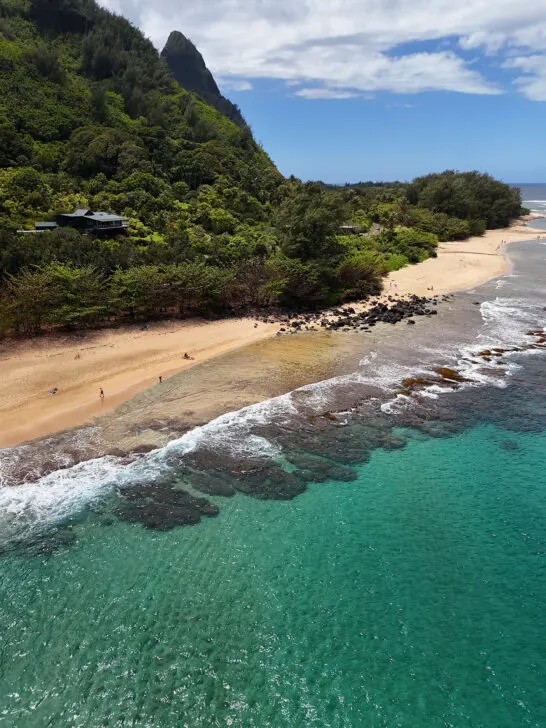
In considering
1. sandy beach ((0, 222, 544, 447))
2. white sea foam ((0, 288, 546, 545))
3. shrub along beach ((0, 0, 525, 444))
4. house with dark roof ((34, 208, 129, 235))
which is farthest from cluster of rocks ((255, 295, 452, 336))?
house with dark roof ((34, 208, 129, 235))

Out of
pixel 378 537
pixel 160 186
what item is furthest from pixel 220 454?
pixel 160 186

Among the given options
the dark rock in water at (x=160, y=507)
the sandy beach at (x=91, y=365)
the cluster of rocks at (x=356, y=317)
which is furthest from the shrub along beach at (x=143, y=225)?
the dark rock in water at (x=160, y=507)

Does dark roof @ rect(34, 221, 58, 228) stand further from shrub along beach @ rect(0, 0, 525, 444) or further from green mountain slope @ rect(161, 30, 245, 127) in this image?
green mountain slope @ rect(161, 30, 245, 127)

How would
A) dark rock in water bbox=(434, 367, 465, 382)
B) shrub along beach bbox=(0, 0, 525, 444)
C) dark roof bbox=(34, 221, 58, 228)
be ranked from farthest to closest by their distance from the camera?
dark roof bbox=(34, 221, 58, 228) → shrub along beach bbox=(0, 0, 525, 444) → dark rock in water bbox=(434, 367, 465, 382)

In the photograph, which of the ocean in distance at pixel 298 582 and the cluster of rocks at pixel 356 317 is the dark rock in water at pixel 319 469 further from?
the cluster of rocks at pixel 356 317

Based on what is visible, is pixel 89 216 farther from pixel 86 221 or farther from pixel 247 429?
pixel 247 429

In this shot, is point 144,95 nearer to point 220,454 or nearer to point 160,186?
point 160,186
